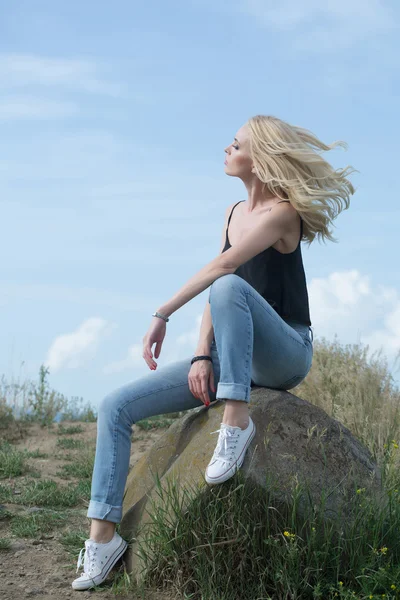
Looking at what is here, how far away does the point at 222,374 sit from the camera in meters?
3.89

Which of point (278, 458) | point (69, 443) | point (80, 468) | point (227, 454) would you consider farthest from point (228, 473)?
point (69, 443)

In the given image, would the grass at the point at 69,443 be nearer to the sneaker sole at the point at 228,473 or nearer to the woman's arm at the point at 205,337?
the woman's arm at the point at 205,337

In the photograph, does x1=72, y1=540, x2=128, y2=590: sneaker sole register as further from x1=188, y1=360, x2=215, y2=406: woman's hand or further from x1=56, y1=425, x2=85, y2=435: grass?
x1=56, y1=425, x2=85, y2=435: grass

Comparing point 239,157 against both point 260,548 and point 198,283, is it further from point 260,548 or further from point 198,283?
point 260,548

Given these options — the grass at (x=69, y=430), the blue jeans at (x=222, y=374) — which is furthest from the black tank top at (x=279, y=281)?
the grass at (x=69, y=430)

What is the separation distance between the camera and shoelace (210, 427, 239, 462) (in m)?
3.83

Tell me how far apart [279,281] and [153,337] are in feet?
2.85

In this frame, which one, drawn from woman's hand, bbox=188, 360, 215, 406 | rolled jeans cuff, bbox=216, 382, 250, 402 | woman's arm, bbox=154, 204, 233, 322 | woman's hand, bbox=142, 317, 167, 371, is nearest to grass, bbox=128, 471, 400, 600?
rolled jeans cuff, bbox=216, 382, 250, 402

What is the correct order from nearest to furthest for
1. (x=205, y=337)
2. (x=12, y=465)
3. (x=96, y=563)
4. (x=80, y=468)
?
(x=96, y=563)
(x=205, y=337)
(x=12, y=465)
(x=80, y=468)

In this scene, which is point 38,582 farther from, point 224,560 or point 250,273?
point 250,273

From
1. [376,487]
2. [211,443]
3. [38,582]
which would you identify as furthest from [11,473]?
[376,487]

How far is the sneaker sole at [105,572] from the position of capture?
4191 millimetres

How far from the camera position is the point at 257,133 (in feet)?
14.6

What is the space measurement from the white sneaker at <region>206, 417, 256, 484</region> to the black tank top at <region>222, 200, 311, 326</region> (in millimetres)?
906
